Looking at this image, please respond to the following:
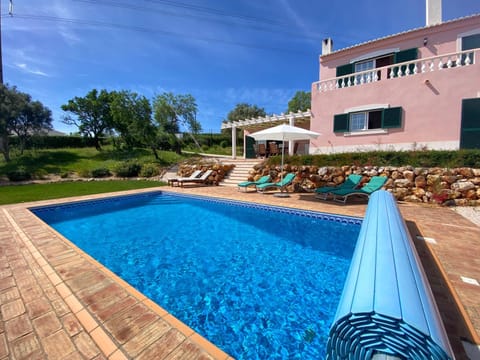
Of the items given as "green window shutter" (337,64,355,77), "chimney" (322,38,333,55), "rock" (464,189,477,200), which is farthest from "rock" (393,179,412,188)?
"chimney" (322,38,333,55)

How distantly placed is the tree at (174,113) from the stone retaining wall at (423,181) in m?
17.8

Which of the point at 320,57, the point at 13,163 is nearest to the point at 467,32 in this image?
the point at 320,57

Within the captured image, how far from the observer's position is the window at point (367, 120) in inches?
393

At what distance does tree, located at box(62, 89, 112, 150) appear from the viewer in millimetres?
28891

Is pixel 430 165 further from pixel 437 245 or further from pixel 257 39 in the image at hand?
pixel 257 39

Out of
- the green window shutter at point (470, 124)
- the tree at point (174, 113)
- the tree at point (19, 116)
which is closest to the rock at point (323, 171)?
the green window shutter at point (470, 124)

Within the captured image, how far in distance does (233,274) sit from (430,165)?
8623mm

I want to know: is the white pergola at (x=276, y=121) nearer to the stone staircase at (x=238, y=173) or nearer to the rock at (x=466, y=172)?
the stone staircase at (x=238, y=173)

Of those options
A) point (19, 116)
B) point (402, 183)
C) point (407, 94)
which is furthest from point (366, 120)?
point (19, 116)

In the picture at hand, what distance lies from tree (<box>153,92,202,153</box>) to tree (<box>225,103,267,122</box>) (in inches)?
648

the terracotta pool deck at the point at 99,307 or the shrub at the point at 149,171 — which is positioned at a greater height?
the shrub at the point at 149,171

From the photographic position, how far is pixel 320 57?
13547mm

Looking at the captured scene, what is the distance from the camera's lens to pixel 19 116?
19.3 metres

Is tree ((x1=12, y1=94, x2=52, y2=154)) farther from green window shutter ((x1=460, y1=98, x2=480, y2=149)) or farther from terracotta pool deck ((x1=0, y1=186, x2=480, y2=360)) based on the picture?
green window shutter ((x1=460, y1=98, x2=480, y2=149))
